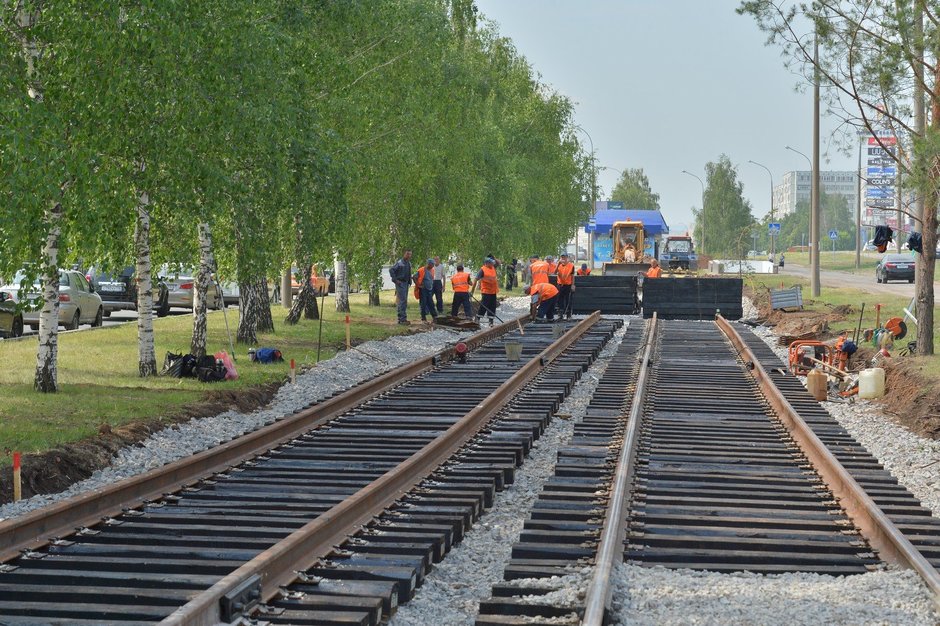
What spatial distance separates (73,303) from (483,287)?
1062 centimetres

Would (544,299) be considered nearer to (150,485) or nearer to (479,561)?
(150,485)

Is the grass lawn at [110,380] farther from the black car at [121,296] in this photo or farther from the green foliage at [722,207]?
the green foliage at [722,207]

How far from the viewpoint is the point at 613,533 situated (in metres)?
8.54

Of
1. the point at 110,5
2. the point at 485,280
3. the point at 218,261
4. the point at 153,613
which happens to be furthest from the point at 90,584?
the point at 485,280

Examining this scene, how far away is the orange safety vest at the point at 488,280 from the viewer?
3403 centimetres

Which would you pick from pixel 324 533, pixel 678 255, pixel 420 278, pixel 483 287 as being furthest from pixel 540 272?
pixel 678 255

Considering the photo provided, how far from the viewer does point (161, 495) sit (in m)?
10.0

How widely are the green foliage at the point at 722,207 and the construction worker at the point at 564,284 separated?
108119 millimetres

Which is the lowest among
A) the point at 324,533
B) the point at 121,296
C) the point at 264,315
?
the point at 324,533

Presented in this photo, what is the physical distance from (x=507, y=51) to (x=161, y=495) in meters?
47.1

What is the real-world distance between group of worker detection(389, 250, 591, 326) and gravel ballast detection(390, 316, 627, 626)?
20.1 meters

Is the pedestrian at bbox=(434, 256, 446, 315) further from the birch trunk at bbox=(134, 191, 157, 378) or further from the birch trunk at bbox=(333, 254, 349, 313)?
the birch trunk at bbox=(134, 191, 157, 378)

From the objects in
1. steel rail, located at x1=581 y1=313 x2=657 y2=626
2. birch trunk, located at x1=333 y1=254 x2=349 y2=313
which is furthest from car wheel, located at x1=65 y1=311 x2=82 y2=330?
steel rail, located at x1=581 y1=313 x2=657 y2=626

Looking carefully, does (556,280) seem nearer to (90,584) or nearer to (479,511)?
(479,511)
